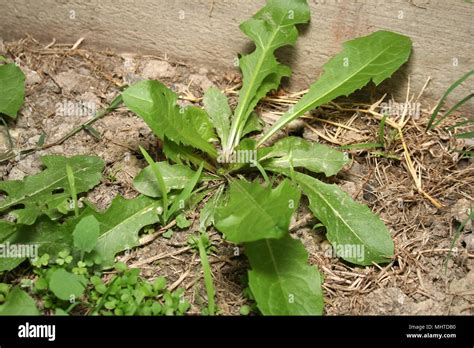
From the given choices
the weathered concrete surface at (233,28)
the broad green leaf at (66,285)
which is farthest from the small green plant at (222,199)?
the weathered concrete surface at (233,28)

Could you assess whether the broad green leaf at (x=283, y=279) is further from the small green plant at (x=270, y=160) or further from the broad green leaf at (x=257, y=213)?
the broad green leaf at (x=257, y=213)

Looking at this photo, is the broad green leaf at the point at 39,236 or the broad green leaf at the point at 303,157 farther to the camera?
the broad green leaf at the point at 303,157

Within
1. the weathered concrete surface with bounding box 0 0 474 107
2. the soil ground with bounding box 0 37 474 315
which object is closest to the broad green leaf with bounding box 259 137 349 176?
the soil ground with bounding box 0 37 474 315

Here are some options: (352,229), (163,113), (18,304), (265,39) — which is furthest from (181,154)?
(18,304)

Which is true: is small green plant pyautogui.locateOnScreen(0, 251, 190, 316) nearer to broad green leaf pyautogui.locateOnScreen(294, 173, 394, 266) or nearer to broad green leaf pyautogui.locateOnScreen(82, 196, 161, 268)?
broad green leaf pyautogui.locateOnScreen(82, 196, 161, 268)
